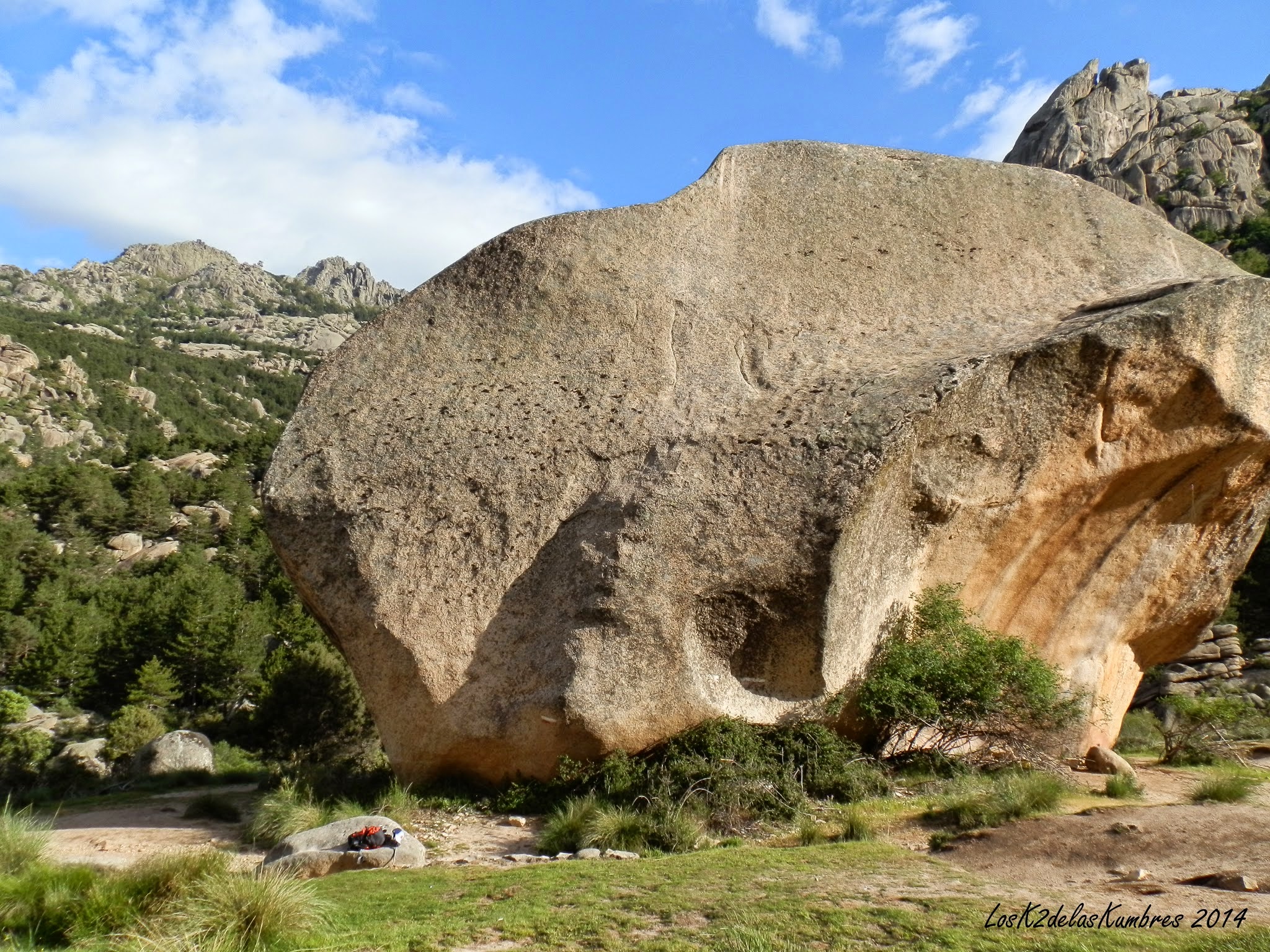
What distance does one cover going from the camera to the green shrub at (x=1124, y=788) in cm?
966

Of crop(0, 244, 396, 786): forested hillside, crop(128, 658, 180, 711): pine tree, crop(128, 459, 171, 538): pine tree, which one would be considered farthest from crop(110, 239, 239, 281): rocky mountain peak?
crop(128, 658, 180, 711): pine tree

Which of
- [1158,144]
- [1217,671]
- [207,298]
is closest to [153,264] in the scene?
[207,298]

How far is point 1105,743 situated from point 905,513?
19.0ft

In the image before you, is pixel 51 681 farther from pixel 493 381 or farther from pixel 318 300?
pixel 318 300

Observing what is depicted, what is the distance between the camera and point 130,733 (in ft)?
81.3

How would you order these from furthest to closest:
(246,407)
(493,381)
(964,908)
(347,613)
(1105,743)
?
(246,407) → (1105,743) → (493,381) → (347,613) → (964,908)

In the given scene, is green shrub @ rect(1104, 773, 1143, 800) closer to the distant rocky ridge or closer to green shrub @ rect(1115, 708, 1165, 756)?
green shrub @ rect(1115, 708, 1165, 756)

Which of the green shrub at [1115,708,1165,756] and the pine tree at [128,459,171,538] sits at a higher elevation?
the pine tree at [128,459,171,538]

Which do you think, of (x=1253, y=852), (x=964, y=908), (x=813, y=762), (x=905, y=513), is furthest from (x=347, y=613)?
(x=1253, y=852)

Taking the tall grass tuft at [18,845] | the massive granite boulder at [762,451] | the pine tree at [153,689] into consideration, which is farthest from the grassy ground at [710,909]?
the pine tree at [153,689]

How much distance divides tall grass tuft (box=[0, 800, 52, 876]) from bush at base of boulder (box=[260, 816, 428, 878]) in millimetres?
1684

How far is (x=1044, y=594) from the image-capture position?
1263 cm

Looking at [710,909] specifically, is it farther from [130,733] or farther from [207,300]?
[207,300]

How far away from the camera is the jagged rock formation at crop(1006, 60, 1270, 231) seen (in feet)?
173
